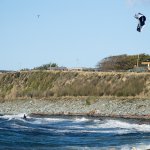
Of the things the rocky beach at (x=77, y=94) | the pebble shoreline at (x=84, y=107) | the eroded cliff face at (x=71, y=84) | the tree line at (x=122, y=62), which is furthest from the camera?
the tree line at (x=122, y=62)

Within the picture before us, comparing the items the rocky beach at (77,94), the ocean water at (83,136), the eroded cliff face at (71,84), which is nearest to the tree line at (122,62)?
the eroded cliff face at (71,84)

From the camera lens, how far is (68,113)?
68.9m

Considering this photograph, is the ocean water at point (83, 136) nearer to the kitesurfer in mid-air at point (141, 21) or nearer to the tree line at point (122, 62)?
the kitesurfer in mid-air at point (141, 21)

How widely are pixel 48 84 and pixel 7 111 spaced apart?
594 inches

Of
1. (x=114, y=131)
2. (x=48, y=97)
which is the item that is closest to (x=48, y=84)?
(x=48, y=97)

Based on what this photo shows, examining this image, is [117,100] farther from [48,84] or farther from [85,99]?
[48,84]

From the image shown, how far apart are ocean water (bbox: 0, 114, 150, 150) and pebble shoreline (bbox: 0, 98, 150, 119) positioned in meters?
4.70

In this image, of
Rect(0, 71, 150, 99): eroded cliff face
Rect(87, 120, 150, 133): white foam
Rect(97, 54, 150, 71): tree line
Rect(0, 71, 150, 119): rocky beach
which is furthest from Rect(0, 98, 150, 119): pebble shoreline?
Rect(97, 54, 150, 71): tree line

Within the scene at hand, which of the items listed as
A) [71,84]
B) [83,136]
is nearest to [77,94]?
[71,84]

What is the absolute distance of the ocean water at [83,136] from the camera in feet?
112

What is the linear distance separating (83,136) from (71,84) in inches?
1813

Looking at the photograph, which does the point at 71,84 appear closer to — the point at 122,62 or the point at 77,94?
the point at 77,94

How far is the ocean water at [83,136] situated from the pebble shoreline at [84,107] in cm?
470

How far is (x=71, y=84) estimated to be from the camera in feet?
289
